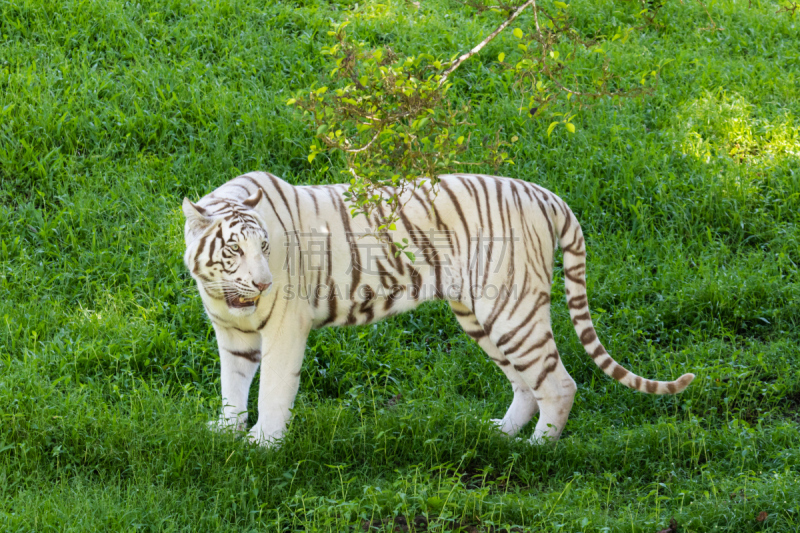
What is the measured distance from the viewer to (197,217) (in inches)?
152

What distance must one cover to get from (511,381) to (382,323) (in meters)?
1.15

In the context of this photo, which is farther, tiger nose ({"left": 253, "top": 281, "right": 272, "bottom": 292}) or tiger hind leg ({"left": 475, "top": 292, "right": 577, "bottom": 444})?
tiger hind leg ({"left": 475, "top": 292, "right": 577, "bottom": 444})

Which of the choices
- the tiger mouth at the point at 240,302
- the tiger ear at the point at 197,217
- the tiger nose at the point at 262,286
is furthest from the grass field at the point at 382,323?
the tiger ear at the point at 197,217

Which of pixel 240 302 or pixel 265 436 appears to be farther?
pixel 265 436

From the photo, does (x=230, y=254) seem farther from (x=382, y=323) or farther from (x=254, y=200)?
(x=382, y=323)

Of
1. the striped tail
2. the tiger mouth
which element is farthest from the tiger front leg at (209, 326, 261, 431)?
the striped tail

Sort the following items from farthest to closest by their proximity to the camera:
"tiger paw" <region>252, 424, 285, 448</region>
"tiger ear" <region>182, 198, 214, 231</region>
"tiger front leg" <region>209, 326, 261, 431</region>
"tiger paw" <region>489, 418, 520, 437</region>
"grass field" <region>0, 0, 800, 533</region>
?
"tiger paw" <region>489, 418, 520, 437</region>, "tiger front leg" <region>209, 326, 261, 431</region>, "tiger paw" <region>252, 424, 285, 448</region>, "tiger ear" <region>182, 198, 214, 231</region>, "grass field" <region>0, 0, 800, 533</region>

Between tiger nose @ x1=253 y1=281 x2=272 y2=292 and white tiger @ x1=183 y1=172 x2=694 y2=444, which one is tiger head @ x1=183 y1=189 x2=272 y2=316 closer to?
tiger nose @ x1=253 y1=281 x2=272 y2=292

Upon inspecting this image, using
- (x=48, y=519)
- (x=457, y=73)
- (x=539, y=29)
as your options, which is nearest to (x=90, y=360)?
(x=48, y=519)

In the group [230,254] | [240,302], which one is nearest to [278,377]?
[240,302]

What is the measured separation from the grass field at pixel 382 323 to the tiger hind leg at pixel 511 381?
15cm

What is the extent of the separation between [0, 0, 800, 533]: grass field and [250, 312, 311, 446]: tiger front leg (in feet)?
0.35

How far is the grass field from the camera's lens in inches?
145

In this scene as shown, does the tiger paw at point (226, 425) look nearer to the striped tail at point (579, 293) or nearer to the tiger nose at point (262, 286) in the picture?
the tiger nose at point (262, 286)
